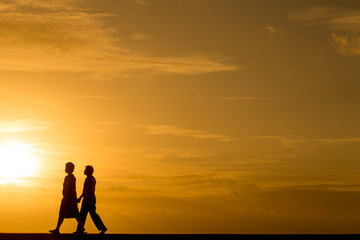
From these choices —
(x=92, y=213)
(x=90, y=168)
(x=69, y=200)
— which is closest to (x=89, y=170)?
(x=90, y=168)

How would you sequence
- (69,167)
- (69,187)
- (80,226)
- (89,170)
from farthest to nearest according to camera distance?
(89,170) < (80,226) < (69,187) < (69,167)

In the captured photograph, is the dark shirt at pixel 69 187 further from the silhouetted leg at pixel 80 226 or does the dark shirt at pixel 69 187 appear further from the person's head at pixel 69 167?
the silhouetted leg at pixel 80 226

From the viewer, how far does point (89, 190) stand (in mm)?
22562

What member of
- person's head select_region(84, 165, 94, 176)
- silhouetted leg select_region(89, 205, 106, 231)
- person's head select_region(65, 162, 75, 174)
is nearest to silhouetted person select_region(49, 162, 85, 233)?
person's head select_region(65, 162, 75, 174)

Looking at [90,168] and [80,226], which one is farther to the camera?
[90,168]

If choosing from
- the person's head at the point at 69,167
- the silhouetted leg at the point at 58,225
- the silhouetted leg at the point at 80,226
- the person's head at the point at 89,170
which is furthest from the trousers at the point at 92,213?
the person's head at the point at 69,167

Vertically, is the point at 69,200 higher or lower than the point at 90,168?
lower

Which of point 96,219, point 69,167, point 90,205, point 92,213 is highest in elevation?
point 69,167

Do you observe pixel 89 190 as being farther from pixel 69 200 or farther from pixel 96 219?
pixel 96 219

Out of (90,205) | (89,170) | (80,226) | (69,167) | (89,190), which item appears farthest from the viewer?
(90,205)

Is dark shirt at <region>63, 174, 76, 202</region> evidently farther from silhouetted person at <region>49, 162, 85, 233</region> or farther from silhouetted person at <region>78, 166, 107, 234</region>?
silhouetted person at <region>78, 166, 107, 234</region>
